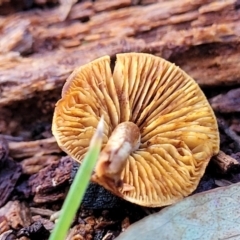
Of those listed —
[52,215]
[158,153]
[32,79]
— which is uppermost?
[32,79]

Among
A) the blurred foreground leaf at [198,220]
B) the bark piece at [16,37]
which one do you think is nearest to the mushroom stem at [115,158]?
the blurred foreground leaf at [198,220]

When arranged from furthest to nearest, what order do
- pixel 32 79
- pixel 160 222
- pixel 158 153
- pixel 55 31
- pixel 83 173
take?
pixel 55 31, pixel 32 79, pixel 158 153, pixel 160 222, pixel 83 173

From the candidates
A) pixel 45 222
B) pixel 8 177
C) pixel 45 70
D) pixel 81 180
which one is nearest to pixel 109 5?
pixel 45 70

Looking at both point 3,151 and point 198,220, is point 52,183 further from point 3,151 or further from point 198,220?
point 198,220

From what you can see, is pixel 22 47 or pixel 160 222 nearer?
pixel 160 222

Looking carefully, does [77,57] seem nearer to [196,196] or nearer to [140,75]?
[140,75]

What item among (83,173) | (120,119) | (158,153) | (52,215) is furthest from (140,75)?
(83,173)
